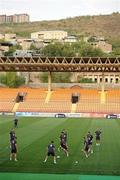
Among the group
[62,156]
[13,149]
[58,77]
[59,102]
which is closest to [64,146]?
Result: [62,156]

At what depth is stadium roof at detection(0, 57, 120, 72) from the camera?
6907cm

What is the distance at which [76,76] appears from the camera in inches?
5576

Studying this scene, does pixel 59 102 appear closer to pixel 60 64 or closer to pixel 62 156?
pixel 60 64

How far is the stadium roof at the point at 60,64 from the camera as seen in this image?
69.1 metres

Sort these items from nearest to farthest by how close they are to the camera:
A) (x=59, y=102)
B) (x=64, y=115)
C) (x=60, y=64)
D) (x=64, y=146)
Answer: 1. (x=64, y=146)
2. (x=64, y=115)
3. (x=60, y=64)
4. (x=59, y=102)

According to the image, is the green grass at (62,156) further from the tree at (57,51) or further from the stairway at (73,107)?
the tree at (57,51)

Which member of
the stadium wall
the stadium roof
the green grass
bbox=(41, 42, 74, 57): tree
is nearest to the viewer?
the green grass

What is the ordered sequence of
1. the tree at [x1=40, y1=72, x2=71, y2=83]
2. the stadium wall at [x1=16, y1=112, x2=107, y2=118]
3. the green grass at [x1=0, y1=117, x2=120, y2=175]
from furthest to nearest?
the tree at [x1=40, y1=72, x2=71, y2=83]
the stadium wall at [x1=16, y1=112, x2=107, y2=118]
the green grass at [x1=0, y1=117, x2=120, y2=175]

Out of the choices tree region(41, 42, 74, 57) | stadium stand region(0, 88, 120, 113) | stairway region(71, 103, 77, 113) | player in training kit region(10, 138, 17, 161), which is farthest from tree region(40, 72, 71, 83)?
player in training kit region(10, 138, 17, 161)

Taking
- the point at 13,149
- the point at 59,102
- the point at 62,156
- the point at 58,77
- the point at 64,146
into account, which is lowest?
the point at 58,77

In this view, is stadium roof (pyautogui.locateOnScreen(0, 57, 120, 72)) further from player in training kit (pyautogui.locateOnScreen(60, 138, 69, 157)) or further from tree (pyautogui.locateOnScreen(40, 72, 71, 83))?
tree (pyautogui.locateOnScreen(40, 72, 71, 83))

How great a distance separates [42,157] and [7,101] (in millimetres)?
48008

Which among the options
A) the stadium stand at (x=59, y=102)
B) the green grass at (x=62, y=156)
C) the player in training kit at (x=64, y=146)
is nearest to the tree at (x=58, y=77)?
the stadium stand at (x=59, y=102)

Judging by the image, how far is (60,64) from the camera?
226 ft
